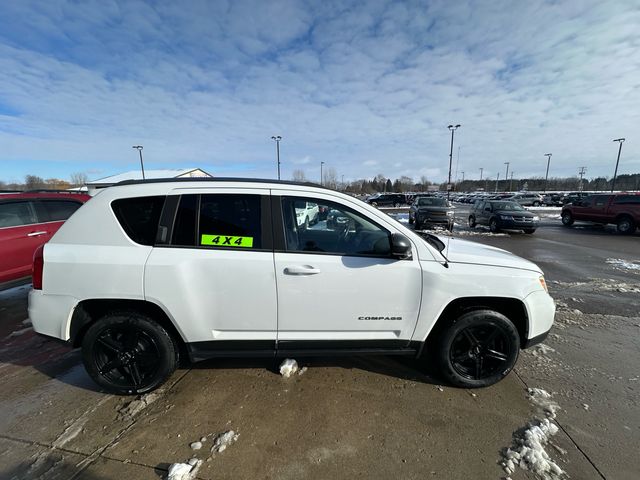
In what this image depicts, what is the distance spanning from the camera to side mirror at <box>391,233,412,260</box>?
2545 mm

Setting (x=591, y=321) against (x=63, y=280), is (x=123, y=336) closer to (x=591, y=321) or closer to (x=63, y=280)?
(x=63, y=280)

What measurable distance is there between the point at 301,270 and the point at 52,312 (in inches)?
85.8

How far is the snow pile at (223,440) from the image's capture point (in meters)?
2.24

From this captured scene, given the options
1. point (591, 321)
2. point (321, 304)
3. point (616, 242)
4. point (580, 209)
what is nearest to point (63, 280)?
point (321, 304)

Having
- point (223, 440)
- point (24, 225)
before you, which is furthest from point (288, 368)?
point (24, 225)

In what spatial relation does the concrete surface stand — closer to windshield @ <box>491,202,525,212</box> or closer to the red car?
the red car

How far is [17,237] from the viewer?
514cm

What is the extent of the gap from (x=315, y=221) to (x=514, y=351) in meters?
2.21

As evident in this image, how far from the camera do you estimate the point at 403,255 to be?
262 cm

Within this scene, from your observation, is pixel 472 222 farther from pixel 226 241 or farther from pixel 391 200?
pixel 391 200

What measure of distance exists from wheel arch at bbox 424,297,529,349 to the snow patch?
1.80 meters

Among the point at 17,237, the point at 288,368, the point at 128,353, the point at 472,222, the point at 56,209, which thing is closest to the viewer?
the point at 128,353

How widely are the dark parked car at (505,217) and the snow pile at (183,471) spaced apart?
1539cm

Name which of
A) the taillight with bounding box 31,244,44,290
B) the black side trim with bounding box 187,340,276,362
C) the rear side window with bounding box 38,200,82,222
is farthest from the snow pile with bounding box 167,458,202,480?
the rear side window with bounding box 38,200,82,222
